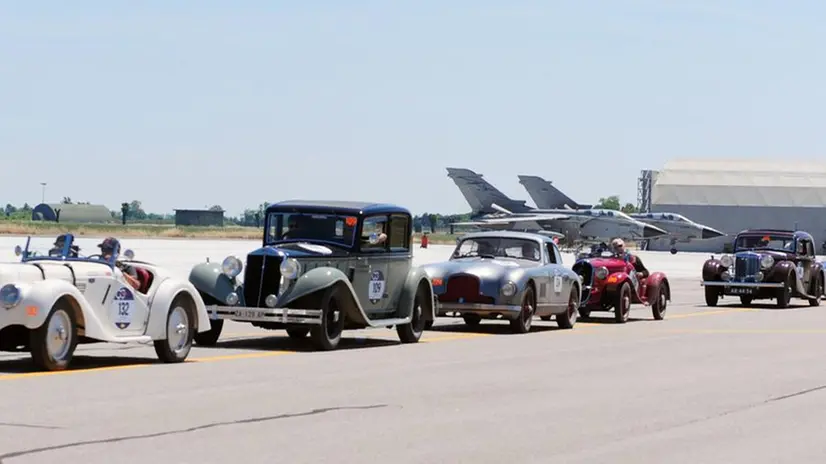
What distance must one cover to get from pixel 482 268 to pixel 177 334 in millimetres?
7989

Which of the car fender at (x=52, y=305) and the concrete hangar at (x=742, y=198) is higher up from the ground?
the concrete hangar at (x=742, y=198)

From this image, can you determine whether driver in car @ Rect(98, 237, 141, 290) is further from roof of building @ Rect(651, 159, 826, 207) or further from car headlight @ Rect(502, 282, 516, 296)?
roof of building @ Rect(651, 159, 826, 207)

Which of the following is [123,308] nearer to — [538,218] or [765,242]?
[765,242]

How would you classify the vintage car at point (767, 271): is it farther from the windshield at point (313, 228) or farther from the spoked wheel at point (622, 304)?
the windshield at point (313, 228)

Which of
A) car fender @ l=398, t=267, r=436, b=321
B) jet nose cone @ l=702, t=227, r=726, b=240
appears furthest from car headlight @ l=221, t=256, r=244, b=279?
jet nose cone @ l=702, t=227, r=726, b=240

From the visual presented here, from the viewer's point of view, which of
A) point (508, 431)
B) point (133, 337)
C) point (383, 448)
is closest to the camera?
point (383, 448)

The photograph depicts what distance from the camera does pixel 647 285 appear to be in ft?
89.7

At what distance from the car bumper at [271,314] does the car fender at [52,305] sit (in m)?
3.22

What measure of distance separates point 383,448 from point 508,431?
51.5 inches

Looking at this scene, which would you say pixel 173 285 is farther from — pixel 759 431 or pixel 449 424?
pixel 759 431

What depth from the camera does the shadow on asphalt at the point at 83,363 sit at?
44.4ft

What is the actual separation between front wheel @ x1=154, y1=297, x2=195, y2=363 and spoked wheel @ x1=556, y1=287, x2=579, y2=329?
375 inches

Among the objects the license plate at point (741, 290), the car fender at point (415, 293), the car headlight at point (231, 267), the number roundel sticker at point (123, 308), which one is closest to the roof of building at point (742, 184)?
the license plate at point (741, 290)

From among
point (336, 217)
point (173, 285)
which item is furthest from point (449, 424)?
point (336, 217)
